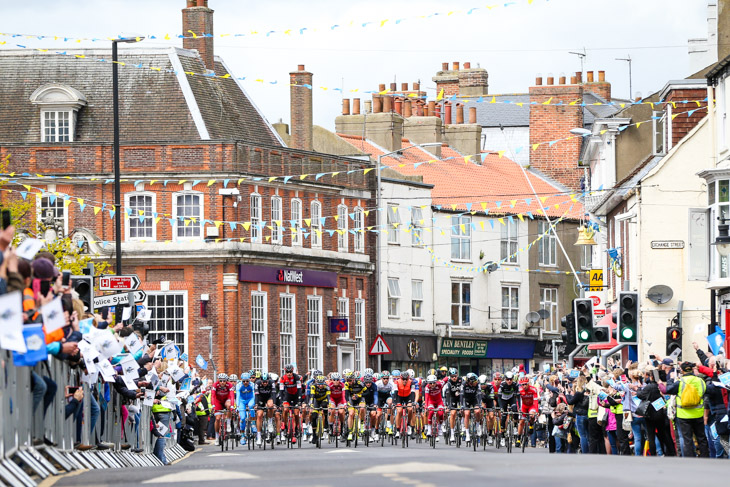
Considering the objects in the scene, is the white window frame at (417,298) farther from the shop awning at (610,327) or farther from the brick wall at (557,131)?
the shop awning at (610,327)

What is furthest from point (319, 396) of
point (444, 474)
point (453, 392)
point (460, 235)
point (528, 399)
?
point (460, 235)

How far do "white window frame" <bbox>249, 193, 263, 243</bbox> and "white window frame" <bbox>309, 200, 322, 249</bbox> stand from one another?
3007mm

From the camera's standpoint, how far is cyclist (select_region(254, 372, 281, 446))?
34688mm

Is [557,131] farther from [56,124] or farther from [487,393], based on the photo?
[487,393]

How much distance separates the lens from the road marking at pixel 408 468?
16.2 metres

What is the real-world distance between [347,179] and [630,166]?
12956mm

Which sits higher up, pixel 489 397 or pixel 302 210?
pixel 302 210

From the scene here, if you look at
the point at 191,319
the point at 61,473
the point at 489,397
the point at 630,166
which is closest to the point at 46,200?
the point at 191,319

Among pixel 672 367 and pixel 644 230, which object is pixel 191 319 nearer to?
pixel 644 230

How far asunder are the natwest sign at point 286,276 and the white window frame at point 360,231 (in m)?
2.24

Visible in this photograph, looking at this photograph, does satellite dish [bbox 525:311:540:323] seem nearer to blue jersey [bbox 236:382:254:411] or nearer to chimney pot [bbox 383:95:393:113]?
chimney pot [bbox 383:95:393:113]

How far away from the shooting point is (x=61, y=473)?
689 inches

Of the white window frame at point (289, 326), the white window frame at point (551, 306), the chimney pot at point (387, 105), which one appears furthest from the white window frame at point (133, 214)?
the white window frame at point (551, 306)

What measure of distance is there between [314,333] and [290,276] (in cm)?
260
